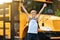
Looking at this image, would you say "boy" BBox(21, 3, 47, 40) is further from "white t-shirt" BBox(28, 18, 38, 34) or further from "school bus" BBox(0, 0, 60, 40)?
"school bus" BBox(0, 0, 60, 40)

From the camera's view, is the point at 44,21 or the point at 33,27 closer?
the point at 33,27

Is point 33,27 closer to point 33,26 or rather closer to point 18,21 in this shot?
point 33,26

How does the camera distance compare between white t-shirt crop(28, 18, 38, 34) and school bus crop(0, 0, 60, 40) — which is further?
school bus crop(0, 0, 60, 40)

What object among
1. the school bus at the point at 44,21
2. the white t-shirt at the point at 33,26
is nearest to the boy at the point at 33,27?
the white t-shirt at the point at 33,26

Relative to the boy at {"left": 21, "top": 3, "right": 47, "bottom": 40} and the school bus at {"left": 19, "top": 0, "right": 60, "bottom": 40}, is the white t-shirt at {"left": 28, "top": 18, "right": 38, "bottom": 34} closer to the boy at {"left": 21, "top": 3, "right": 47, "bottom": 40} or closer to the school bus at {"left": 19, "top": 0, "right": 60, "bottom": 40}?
the boy at {"left": 21, "top": 3, "right": 47, "bottom": 40}

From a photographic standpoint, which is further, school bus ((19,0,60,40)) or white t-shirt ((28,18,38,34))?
school bus ((19,0,60,40))

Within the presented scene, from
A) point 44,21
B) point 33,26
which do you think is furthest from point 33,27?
point 44,21

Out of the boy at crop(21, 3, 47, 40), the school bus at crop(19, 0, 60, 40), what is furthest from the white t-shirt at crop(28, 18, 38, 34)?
the school bus at crop(19, 0, 60, 40)

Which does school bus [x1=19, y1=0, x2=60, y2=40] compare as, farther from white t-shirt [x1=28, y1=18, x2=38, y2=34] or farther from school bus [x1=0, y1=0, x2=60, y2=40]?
white t-shirt [x1=28, y1=18, x2=38, y2=34]

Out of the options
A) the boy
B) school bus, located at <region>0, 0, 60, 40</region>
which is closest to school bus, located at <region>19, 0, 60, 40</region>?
school bus, located at <region>0, 0, 60, 40</region>

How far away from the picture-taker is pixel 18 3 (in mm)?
8250

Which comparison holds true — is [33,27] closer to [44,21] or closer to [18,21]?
[44,21]

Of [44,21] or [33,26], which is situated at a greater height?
[44,21]

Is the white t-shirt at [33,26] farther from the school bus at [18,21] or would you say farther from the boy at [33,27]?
the school bus at [18,21]
